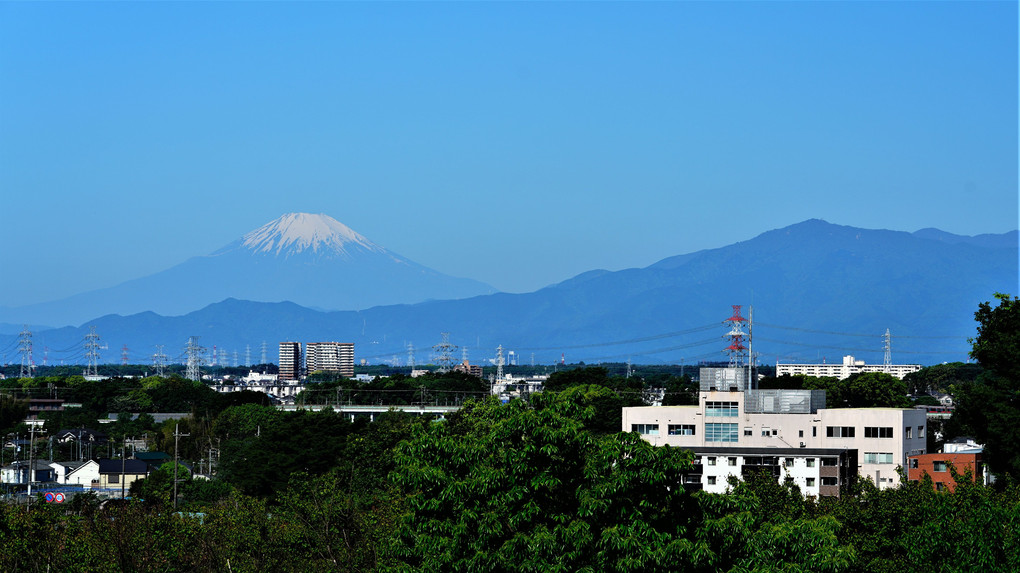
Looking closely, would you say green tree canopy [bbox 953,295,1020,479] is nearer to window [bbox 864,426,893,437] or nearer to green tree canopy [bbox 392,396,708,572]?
window [bbox 864,426,893,437]

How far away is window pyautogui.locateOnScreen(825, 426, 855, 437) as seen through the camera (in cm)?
5877

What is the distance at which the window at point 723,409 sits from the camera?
6194 centimetres

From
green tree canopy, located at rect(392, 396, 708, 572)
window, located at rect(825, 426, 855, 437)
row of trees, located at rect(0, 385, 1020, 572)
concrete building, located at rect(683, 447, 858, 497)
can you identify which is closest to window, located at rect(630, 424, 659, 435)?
concrete building, located at rect(683, 447, 858, 497)

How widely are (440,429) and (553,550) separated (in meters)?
2.98

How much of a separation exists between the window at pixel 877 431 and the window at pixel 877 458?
890 mm

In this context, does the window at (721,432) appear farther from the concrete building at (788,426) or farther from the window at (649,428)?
the window at (649,428)

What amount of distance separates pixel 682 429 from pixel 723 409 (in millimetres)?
2364

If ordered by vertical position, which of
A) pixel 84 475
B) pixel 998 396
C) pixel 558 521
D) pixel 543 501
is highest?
pixel 998 396

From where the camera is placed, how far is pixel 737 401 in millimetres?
61969

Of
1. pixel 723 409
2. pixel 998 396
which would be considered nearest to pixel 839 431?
pixel 723 409

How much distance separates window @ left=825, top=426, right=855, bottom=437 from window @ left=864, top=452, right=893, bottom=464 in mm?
1367

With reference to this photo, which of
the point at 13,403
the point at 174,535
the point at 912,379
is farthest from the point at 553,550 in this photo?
the point at 912,379

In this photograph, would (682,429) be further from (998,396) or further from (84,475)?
(84,475)

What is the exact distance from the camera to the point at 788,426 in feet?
200
